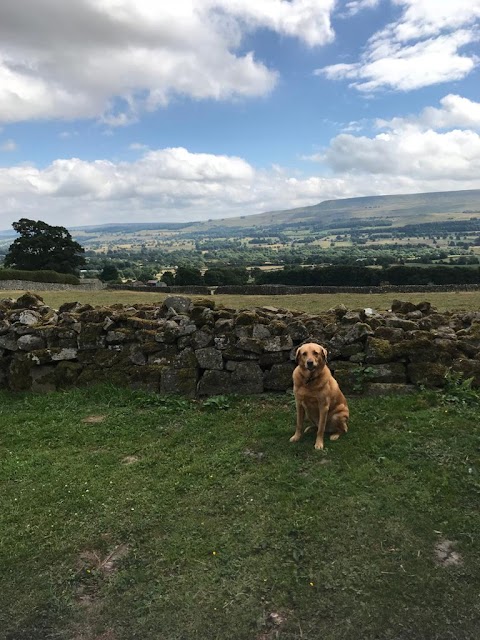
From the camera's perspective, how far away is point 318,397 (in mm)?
6902

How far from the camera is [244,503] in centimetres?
570

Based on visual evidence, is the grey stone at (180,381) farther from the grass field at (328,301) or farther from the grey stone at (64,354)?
the grass field at (328,301)

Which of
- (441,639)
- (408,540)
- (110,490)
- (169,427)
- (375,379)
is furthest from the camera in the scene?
(375,379)

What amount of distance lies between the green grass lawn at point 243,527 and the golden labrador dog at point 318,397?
9.5 inches

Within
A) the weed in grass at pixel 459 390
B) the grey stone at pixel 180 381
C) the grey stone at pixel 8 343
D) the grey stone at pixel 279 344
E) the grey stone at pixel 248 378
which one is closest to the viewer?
the weed in grass at pixel 459 390

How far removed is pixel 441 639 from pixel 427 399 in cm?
477

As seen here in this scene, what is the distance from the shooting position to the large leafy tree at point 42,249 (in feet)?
248

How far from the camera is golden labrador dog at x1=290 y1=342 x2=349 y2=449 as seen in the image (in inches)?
270

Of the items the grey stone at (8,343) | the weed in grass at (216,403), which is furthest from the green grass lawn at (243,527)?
the grey stone at (8,343)

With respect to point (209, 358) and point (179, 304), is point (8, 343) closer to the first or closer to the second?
point (179, 304)

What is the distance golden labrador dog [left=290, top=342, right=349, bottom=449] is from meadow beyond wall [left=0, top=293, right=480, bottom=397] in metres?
1.57

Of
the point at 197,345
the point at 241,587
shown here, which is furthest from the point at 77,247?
the point at 241,587

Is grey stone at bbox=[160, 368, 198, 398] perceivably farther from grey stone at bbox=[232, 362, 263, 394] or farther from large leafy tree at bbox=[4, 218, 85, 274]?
large leafy tree at bbox=[4, 218, 85, 274]

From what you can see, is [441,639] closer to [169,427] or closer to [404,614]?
[404,614]
